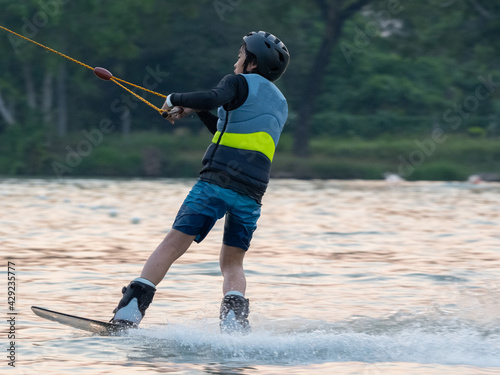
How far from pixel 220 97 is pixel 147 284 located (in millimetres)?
1128

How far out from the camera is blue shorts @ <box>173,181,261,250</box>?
5.93 m

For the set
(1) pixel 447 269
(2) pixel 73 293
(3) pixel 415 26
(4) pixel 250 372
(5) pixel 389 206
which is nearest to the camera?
(4) pixel 250 372

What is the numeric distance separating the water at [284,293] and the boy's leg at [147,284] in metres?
0.11

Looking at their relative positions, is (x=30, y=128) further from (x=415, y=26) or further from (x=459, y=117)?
(x=459, y=117)

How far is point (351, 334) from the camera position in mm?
5820

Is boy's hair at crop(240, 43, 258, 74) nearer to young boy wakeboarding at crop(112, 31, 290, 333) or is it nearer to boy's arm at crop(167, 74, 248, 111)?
young boy wakeboarding at crop(112, 31, 290, 333)

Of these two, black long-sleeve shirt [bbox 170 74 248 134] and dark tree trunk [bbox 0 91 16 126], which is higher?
dark tree trunk [bbox 0 91 16 126]

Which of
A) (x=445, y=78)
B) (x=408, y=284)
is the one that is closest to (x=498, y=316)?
(x=408, y=284)

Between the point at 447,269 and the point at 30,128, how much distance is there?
30.4 meters

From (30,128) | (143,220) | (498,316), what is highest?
(30,128)

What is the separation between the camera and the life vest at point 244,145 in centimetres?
598

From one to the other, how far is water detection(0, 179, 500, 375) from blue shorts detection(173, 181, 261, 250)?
58 centimetres

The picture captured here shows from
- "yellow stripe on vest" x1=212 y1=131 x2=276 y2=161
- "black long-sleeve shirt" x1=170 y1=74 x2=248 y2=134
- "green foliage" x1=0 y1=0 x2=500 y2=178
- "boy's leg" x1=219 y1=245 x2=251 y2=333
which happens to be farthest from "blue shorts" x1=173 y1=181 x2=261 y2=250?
"green foliage" x1=0 y1=0 x2=500 y2=178

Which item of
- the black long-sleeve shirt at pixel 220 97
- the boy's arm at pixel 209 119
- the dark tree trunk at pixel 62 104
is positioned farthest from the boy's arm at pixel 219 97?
the dark tree trunk at pixel 62 104
